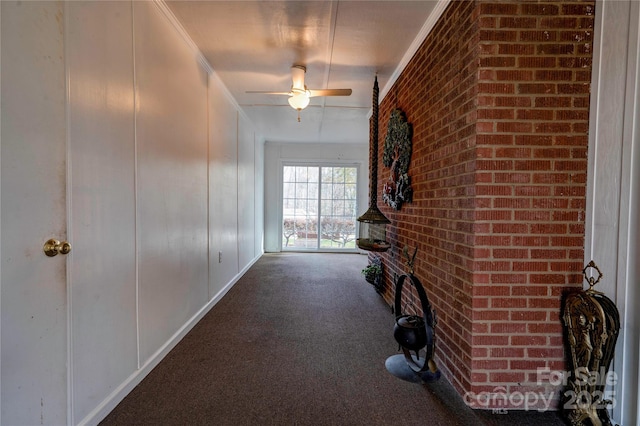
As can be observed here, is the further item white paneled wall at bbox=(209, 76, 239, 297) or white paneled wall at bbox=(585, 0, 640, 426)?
white paneled wall at bbox=(209, 76, 239, 297)

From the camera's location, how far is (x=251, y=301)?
3.28 metres

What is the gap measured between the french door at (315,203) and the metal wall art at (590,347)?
17.8 feet

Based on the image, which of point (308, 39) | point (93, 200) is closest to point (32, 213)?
point (93, 200)

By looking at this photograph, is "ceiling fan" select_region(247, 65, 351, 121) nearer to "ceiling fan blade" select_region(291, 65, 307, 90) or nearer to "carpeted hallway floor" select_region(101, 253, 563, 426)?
"ceiling fan blade" select_region(291, 65, 307, 90)

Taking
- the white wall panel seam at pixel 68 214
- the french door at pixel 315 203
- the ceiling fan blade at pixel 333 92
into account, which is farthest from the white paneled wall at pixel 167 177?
the french door at pixel 315 203

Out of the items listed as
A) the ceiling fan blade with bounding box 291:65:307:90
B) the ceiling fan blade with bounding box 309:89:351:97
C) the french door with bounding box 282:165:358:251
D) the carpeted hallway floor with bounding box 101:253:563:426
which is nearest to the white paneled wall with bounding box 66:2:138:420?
the carpeted hallway floor with bounding box 101:253:563:426

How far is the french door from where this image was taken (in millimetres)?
6793

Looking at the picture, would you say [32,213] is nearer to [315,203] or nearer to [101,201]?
[101,201]

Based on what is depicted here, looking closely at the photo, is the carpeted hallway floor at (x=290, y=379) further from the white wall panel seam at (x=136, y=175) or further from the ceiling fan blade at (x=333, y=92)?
the ceiling fan blade at (x=333, y=92)

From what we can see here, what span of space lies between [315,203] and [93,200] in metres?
5.45

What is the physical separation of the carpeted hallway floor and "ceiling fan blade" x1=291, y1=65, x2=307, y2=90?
2341mm

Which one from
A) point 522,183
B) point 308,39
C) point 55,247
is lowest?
point 55,247

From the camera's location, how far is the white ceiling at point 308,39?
6.75 ft

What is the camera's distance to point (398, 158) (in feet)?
9.37
